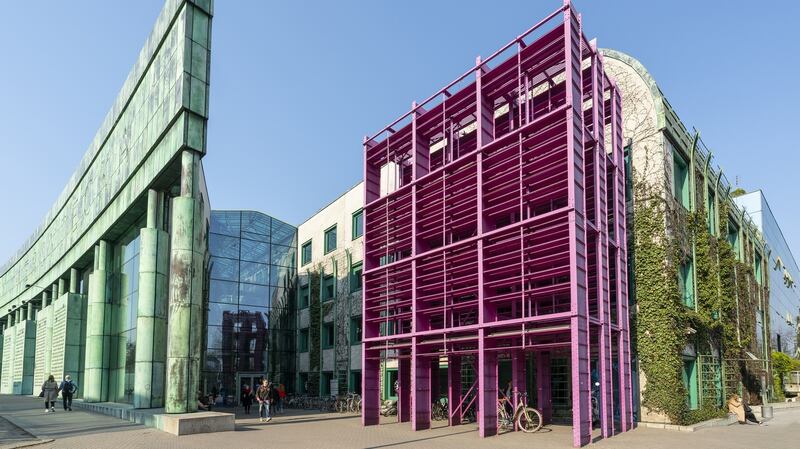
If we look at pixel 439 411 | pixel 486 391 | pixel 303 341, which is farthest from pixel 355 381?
pixel 486 391

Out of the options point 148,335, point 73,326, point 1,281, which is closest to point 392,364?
point 148,335

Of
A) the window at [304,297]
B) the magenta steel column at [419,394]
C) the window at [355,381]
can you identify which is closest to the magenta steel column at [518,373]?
the magenta steel column at [419,394]

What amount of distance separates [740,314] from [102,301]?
30.9 m

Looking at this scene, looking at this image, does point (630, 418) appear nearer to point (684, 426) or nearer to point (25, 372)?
point (684, 426)

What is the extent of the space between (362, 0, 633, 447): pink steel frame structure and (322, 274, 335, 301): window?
44.7 feet

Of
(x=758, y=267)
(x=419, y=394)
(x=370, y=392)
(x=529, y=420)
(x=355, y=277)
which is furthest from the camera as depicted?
(x=758, y=267)

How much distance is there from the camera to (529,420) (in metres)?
Answer: 19.5

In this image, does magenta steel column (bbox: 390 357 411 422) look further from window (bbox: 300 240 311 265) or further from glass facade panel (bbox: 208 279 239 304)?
glass facade panel (bbox: 208 279 239 304)

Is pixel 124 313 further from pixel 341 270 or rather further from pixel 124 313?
pixel 341 270

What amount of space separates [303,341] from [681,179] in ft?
84.5

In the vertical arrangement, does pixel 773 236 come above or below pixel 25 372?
above

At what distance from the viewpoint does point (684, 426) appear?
19984 mm

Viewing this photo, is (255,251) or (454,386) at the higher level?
(255,251)

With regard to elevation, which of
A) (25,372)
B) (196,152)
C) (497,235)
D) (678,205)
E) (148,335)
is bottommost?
(25,372)
